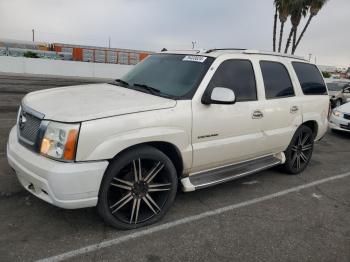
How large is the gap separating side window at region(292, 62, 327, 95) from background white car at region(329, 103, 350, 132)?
407 centimetres

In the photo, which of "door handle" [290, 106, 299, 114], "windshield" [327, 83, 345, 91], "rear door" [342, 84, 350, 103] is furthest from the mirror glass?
"windshield" [327, 83, 345, 91]

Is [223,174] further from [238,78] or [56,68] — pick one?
[56,68]

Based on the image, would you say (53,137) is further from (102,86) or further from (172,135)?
(102,86)

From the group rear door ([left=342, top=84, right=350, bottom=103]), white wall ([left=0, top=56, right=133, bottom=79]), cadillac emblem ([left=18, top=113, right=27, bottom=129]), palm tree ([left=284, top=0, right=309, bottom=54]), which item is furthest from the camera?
white wall ([left=0, top=56, right=133, bottom=79])

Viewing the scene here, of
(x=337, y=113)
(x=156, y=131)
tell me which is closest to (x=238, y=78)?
(x=156, y=131)

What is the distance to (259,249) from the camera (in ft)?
11.0

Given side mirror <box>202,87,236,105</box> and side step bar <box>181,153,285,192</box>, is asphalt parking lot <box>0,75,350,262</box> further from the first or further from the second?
side mirror <box>202,87,236,105</box>

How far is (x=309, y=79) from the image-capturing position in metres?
5.72

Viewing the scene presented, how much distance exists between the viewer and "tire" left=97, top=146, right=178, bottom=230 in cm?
329

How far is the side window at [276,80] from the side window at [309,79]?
0.37 meters

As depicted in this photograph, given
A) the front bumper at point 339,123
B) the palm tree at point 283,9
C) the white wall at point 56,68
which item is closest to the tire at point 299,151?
the front bumper at point 339,123

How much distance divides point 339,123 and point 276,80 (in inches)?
226

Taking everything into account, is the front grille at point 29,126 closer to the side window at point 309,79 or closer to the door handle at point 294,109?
the door handle at point 294,109

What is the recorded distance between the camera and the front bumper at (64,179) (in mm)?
2984
